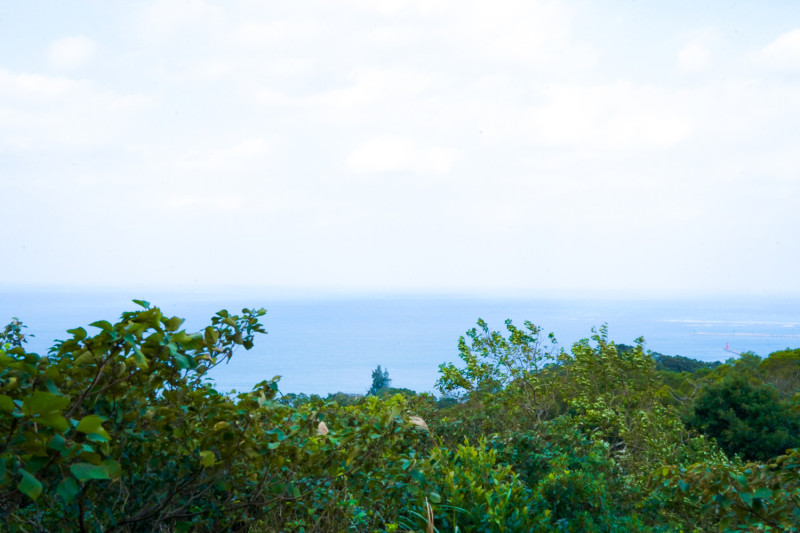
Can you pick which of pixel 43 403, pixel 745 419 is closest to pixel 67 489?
pixel 43 403

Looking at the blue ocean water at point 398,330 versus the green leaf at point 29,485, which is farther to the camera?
the blue ocean water at point 398,330

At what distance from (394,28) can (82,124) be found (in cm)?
1457

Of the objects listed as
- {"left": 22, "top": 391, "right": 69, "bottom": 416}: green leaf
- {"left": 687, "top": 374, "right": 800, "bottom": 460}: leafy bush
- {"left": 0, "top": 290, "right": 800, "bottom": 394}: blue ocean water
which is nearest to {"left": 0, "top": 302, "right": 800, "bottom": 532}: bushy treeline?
{"left": 22, "top": 391, "right": 69, "bottom": 416}: green leaf

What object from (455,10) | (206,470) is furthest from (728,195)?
(206,470)

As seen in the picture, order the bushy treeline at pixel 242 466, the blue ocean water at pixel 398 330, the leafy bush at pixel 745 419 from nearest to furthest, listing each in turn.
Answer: the bushy treeline at pixel 242 466 → the leafy bush at pixel 745 419 → the blue ocean water at pixel 398 330

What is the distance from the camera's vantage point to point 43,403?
1069mm

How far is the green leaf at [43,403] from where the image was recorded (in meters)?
1.05

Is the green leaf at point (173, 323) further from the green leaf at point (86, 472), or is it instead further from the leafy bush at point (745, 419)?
the leafy bush at point (745, 419)

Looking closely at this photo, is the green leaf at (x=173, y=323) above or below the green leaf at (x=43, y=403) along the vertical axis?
above

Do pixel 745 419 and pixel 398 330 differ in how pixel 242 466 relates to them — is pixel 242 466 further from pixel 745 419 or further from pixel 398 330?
pixel 398 330

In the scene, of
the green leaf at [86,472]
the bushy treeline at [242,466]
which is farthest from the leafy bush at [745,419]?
the green leaf at [86,472]

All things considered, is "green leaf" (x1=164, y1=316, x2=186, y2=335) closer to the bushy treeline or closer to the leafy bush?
the bushy treeline

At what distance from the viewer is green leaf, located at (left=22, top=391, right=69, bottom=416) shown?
105cm

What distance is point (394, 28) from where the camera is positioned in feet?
32.9
